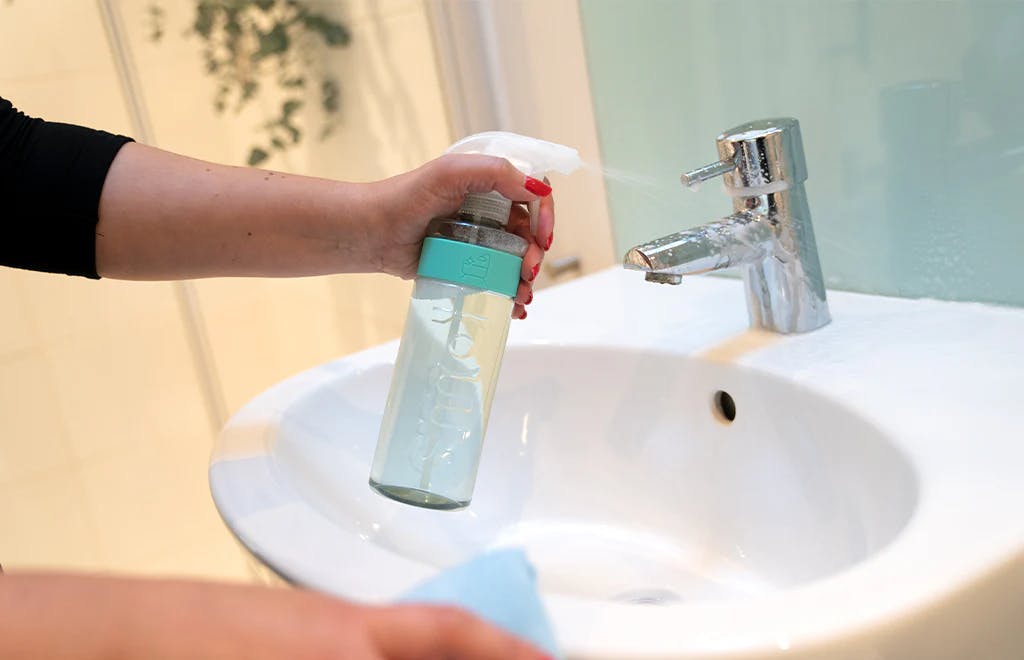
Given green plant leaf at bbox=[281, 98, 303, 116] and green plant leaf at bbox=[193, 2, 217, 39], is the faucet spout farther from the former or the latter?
green plant leaf at bbox=[193, 2, 217, 39]

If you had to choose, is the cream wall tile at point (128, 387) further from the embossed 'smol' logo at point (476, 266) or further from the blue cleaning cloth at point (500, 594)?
the blue cleaning cloth at point (500, 594)

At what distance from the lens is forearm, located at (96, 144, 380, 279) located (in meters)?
0.56

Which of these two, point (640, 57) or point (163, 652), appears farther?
point (640, 57)

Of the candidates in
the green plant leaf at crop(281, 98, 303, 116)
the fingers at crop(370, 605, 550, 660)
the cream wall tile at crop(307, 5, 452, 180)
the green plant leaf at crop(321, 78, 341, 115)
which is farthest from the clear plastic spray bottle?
the green plant leaf at crop(281, 98, 303, 116)

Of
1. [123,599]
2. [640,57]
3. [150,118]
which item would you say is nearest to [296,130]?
Answer: [150,118]

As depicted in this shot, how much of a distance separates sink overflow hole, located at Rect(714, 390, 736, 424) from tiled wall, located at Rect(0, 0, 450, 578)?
77cm

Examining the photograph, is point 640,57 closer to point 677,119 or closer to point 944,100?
point 677,119

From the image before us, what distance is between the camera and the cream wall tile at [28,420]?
4.66 ft

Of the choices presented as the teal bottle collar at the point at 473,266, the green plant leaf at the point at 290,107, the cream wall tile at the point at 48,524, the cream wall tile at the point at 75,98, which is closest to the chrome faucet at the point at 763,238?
the teal bottle collar at the point at 473,266

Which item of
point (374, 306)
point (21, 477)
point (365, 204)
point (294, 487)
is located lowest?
point (21, 477)

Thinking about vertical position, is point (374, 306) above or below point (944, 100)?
below

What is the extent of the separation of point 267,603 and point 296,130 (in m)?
1.33

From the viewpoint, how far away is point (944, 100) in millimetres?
535

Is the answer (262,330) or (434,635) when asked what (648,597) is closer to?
(434,635)
